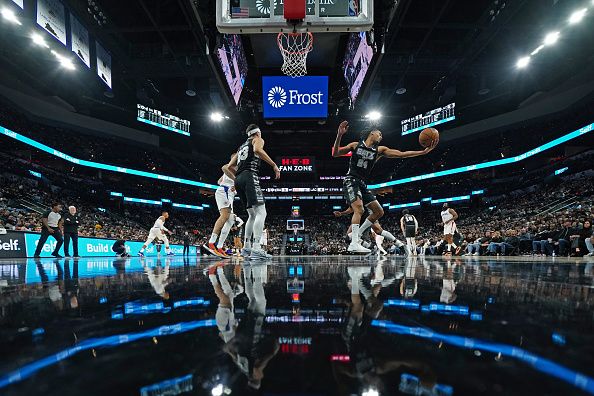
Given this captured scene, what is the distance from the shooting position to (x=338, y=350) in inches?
24.0

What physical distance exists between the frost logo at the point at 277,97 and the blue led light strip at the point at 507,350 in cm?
1258

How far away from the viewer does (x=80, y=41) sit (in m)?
10.0

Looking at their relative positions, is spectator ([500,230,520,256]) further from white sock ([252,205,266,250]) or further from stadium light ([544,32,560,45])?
white sock ([252,205,266,250])

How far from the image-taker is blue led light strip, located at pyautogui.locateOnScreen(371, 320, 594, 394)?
1.48ft

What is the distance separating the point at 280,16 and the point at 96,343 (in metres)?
6.01

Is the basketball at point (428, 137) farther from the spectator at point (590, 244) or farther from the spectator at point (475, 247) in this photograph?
the spectator at point (475, 247)

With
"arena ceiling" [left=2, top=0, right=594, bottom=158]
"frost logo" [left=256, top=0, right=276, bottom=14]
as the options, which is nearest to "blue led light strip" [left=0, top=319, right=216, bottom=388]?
"frost logo" [left=256, top=0, right=276, bottom=14]

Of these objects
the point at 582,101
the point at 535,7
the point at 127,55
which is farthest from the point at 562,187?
the point at 127,55

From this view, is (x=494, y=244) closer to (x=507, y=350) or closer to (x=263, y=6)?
(x=263, y=6)

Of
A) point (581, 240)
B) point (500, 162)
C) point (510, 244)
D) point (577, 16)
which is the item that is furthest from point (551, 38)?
point (500, 162)

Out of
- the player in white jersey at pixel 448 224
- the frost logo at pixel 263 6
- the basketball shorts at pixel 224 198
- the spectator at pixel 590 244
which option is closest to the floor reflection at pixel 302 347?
the frost logo at pixel 263 6

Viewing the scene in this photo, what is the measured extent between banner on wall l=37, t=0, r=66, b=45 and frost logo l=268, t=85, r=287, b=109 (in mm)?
6531

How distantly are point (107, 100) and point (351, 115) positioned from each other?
16264 mm

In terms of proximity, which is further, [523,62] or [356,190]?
[523,62]
